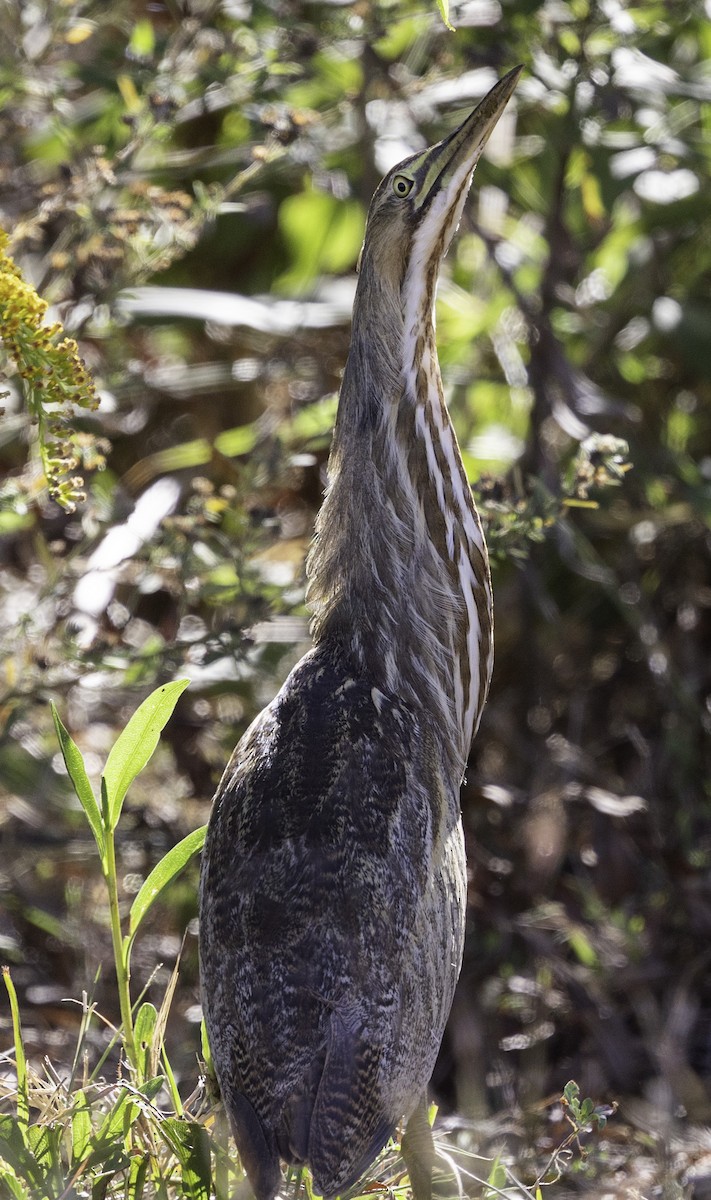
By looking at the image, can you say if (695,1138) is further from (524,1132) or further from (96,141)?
(96,141)

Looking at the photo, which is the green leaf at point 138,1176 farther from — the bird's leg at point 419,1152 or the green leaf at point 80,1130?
the bird's leg at point 419,1152

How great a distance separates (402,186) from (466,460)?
4.07 ft

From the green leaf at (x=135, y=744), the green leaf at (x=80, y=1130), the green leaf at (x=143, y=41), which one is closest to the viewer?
the green leaf at (x=80, y=1130)

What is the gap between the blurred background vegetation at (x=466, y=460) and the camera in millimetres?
2617

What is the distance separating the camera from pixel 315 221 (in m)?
3.73

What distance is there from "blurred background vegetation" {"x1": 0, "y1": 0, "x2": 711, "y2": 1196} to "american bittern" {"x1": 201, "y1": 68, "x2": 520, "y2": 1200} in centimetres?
28

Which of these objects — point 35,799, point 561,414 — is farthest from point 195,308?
point 35,799

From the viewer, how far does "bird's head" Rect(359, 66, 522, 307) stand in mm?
1908

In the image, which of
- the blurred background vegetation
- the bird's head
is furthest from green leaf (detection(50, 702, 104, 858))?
the bird's head

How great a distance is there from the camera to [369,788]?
181cm

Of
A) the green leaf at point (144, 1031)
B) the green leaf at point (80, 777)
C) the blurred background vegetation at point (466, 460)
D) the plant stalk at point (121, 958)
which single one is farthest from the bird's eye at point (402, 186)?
the green leaf at point (144, 1031)

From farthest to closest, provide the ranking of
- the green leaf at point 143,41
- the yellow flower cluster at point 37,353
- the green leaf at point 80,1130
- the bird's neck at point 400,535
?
the green leaf at point 143,41, the bird's neck at point 400,535, the green leaf at point 80,1130, the yellow flower cluster at point 37,353

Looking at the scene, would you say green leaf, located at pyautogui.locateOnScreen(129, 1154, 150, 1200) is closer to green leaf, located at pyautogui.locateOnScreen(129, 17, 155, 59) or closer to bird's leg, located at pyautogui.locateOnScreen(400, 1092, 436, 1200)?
bird's leg, located at pyautogui.locateOnScreen(400, 1092, 436, 1200)

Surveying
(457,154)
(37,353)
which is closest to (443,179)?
(457,154)
